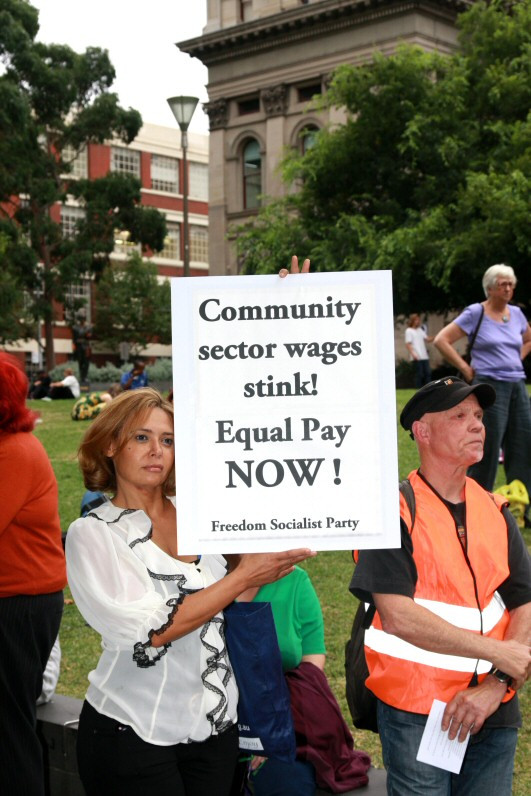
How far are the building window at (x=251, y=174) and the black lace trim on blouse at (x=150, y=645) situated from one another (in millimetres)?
51177

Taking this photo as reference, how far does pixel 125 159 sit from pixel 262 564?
74859 mm

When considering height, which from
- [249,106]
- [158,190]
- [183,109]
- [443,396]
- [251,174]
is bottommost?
[443,396]

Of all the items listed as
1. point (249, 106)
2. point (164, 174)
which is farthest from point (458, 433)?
point (164, 174)

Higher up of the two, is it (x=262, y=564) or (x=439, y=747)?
(x=262, y=564)

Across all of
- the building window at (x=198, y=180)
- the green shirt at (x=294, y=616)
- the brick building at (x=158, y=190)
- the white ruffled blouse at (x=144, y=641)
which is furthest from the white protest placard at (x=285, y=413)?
the building window at (x=198, y=180)

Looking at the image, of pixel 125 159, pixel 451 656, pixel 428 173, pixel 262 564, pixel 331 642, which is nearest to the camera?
pixel 262 564

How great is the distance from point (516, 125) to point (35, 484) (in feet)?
106

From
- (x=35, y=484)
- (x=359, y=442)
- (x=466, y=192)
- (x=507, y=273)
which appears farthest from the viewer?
(x=466, y=192)

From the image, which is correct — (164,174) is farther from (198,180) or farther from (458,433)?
(458,433)

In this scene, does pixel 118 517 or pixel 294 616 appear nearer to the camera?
pixel 118 517

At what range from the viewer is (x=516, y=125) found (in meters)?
33.7

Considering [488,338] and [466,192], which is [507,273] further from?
[466,192]

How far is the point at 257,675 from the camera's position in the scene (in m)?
3.14

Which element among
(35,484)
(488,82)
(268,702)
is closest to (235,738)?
(268,702)
